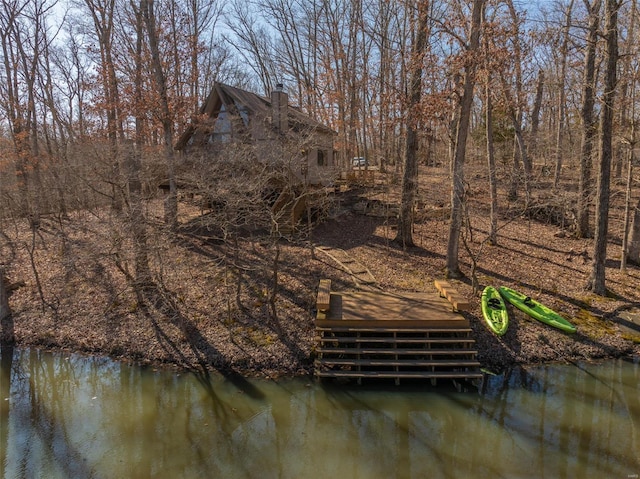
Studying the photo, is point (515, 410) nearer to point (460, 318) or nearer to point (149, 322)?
point (460, 318)

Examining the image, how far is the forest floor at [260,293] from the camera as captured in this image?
29.4 ft

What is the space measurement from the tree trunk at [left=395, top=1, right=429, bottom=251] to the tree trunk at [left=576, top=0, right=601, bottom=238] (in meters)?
4.58

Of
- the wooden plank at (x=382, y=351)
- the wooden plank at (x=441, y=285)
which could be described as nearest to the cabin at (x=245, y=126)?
the wooden plank at (x=441, y=285)

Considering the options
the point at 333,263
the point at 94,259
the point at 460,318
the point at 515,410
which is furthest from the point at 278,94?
the point at 515,410

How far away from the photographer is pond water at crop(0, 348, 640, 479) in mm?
6105

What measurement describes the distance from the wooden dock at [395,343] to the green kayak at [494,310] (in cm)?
81

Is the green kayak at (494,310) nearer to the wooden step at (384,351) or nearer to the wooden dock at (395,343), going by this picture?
the wooden dock at (395,343)

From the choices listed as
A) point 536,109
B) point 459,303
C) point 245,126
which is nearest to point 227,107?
point 245,126

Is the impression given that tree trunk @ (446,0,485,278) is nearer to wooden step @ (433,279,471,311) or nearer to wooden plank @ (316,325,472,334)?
wooden step @ (433,279,471,311)

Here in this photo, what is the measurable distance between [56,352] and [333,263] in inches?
294

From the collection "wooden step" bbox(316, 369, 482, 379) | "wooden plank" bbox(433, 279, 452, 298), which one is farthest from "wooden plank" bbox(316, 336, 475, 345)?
"wooden plank" bbox(433, 279, 452, 298)

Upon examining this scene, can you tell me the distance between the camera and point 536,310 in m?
9.58

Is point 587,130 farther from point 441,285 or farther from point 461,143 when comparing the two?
point 441,285

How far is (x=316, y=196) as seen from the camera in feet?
53.5
